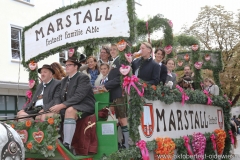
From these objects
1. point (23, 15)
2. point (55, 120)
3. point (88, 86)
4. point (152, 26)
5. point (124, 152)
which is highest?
point (23, 15)

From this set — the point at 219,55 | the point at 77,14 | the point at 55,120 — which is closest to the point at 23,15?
the point at 219,55

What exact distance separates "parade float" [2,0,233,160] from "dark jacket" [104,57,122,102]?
0.13 m

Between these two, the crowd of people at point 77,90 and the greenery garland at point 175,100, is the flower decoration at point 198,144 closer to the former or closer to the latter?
the greenery garland at point 175,100

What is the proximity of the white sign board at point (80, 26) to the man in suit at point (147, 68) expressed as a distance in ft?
3.51

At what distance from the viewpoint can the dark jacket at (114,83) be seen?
5421mm

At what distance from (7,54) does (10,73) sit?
834mm

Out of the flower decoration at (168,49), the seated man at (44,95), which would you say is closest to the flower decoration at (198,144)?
the flower decoration at (168,49)

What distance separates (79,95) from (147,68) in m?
1.41

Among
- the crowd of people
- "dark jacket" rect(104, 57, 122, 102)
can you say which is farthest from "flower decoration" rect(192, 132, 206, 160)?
"dark jacket" rect(104, 57, 122, 102)

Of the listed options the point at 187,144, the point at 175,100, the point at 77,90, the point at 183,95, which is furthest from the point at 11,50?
the point at 77,90

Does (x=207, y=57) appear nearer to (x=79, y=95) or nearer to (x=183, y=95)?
(x=183, y=95)

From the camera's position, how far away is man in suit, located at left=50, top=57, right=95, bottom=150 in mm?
4902

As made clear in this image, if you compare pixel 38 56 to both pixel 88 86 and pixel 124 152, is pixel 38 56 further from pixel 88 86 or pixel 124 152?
pixel 124 152

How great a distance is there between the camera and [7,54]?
584 inches
